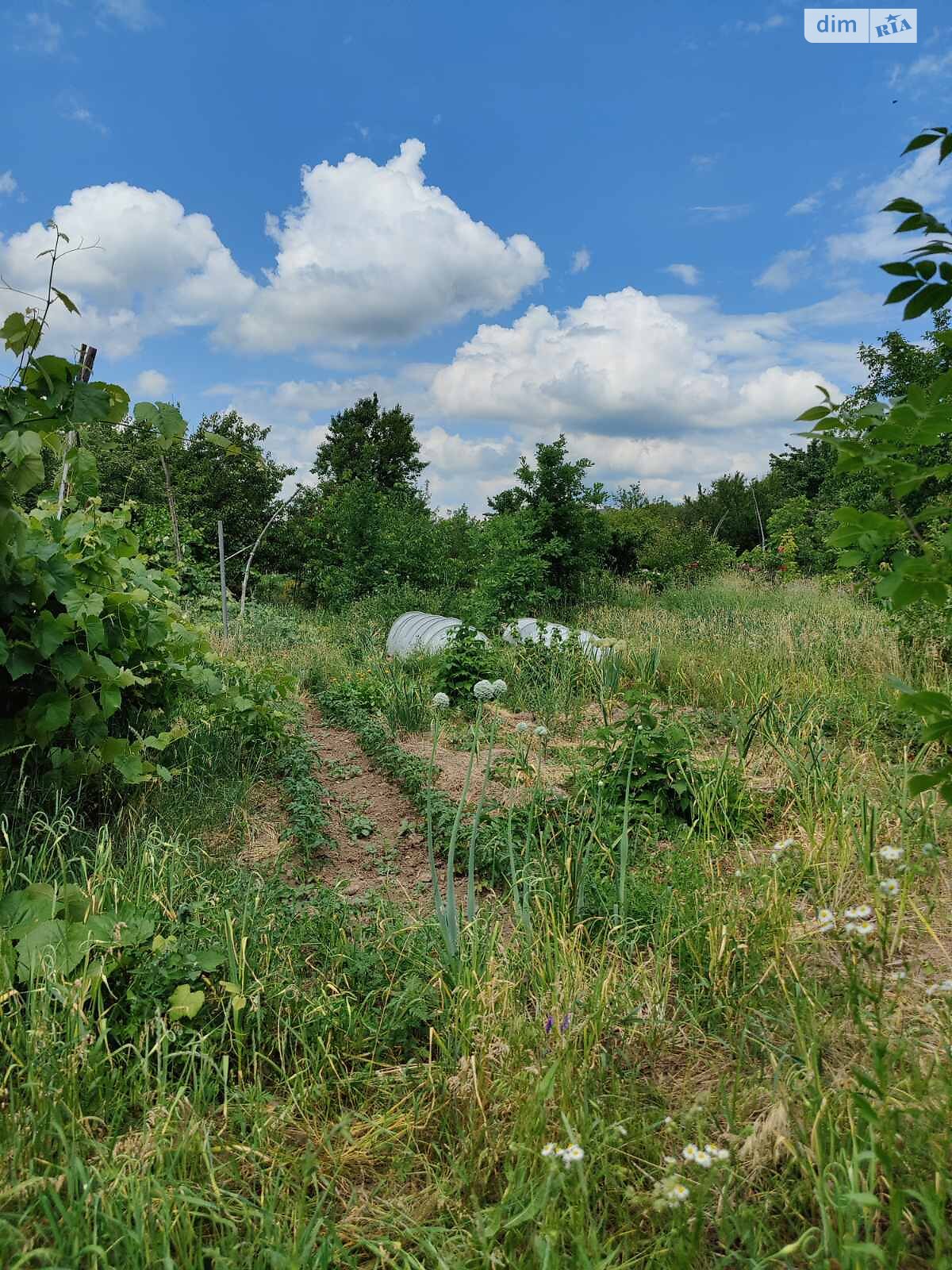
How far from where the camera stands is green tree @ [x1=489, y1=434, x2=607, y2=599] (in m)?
12.1

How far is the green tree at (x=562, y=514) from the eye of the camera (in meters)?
12.1

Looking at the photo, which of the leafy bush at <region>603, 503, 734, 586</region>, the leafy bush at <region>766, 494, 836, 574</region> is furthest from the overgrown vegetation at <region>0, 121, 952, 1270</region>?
the leafy bush at <region>766, 494, 836, 574</region>

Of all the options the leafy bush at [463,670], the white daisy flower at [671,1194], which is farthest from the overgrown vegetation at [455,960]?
the leafy bush at [463,670]

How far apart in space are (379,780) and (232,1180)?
138 inches

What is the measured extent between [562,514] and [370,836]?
8.78 meters

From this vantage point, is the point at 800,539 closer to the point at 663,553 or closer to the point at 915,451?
the point at 663,553

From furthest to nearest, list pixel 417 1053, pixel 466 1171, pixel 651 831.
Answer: pixel 651 831
pixel 417 1053
pixel 466 1171

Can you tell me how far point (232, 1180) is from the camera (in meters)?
1.78

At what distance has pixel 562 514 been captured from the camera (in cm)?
1227

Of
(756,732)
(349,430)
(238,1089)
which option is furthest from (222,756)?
(349,430)

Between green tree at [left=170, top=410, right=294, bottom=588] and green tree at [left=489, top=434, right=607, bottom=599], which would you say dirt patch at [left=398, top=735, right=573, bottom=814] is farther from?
green tree at [left=170, top=410, right=294, bottom=588]

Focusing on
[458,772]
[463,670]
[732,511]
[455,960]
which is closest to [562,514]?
[463,670]

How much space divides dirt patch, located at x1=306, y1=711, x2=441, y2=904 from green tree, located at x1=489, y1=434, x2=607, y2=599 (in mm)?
6900

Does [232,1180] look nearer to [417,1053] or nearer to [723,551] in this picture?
[417,1053]
